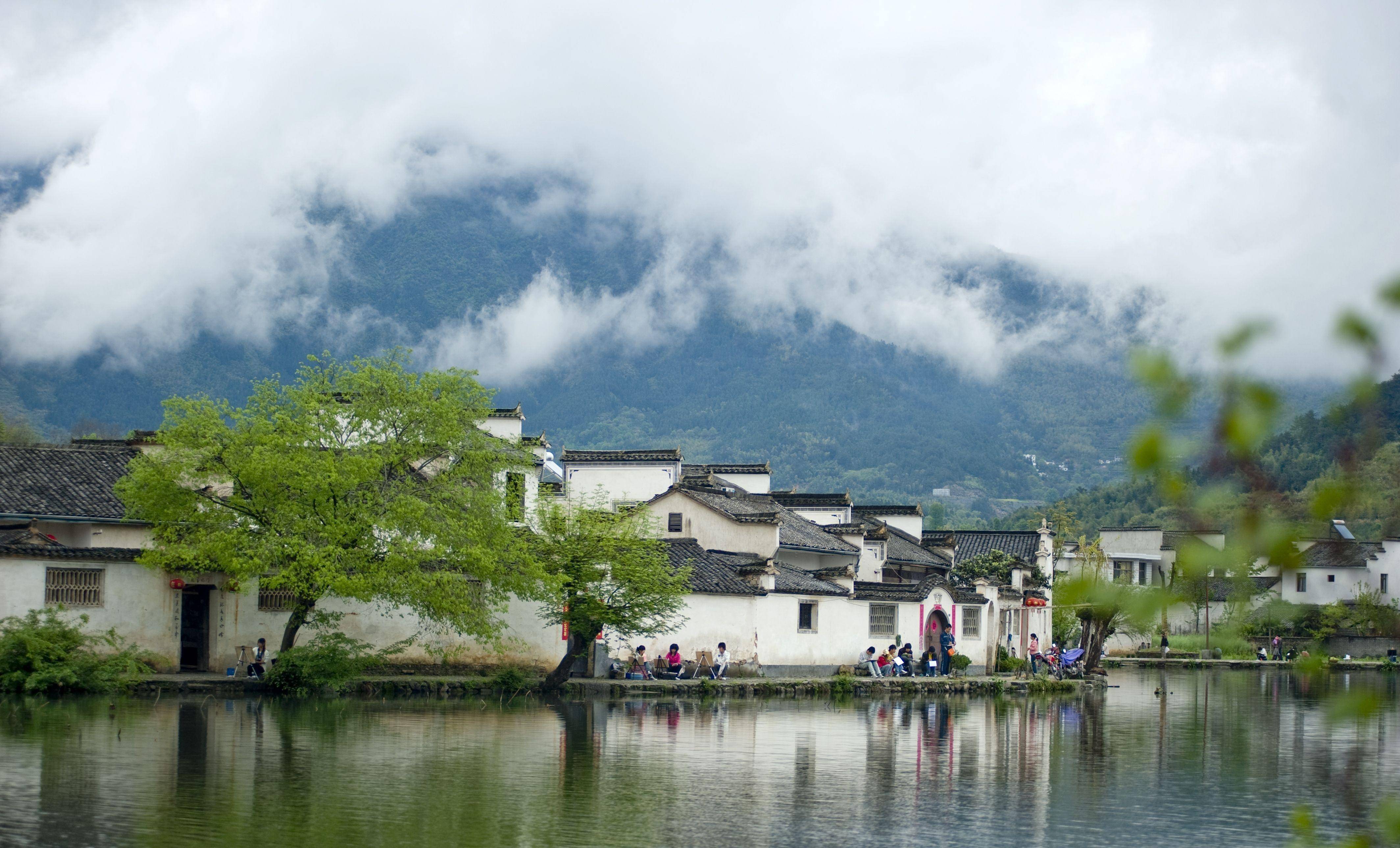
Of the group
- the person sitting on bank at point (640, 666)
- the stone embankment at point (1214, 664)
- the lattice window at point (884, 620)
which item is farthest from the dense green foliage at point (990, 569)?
the person sitting on bank at point (640, 666)

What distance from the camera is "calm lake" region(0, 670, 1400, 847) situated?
16500 mm

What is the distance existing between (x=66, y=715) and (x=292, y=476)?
8.74 metres

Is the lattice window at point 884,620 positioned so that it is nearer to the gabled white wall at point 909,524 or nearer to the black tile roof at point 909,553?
the black tile roof at point 909,553

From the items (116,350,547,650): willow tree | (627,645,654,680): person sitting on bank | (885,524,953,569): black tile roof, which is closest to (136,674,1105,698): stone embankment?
(627,645,654,680): person sitting on bank

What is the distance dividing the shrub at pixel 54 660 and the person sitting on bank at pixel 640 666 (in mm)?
14038

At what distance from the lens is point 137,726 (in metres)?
25.8

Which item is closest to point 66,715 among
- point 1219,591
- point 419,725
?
point 419,725

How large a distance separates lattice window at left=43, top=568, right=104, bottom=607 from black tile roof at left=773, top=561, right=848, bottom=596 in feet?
65.7

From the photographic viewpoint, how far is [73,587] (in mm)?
34594

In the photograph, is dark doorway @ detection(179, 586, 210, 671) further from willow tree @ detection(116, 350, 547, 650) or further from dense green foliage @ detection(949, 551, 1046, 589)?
dense green foliage @ detection(949, 551, 1046, 589)

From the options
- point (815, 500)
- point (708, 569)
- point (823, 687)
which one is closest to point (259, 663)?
point (708, 569)

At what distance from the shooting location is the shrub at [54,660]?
3150 centimetres

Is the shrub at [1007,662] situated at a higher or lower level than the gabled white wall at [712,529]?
lower

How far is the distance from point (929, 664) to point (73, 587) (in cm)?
2717
